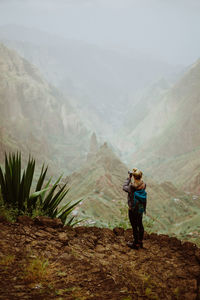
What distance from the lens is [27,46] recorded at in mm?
166750

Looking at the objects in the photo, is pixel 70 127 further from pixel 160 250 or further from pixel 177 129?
pixel 160 250

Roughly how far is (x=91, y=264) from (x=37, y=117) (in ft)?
256

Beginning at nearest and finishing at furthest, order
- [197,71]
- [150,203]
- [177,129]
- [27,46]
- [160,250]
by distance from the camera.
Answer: [160,250] < [150,203] < [177,129] < [197,71] < [27,46]

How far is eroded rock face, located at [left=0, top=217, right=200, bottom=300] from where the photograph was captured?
2.09m

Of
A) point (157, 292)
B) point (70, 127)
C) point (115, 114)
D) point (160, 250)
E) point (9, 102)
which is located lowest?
point (157, 292)

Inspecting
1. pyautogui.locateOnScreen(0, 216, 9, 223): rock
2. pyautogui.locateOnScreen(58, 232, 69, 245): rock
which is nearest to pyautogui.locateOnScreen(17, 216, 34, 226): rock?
pyautogui.locateOnScreen(0, 216, 9, 223): rock

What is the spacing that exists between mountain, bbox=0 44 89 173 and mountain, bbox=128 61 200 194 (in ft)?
73.3

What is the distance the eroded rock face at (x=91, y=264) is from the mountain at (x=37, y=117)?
52.2 metres

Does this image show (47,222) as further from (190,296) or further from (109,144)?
(109,144)

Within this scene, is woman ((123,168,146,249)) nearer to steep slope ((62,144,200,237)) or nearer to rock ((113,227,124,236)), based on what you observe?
rock ((113,227,124,236))

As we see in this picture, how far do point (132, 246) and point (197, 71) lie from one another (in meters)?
91.8

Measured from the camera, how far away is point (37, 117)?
76.9 meters

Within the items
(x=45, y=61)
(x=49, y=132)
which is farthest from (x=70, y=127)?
(x=45, y=61)

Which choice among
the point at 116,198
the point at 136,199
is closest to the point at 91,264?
the point at 136,199
